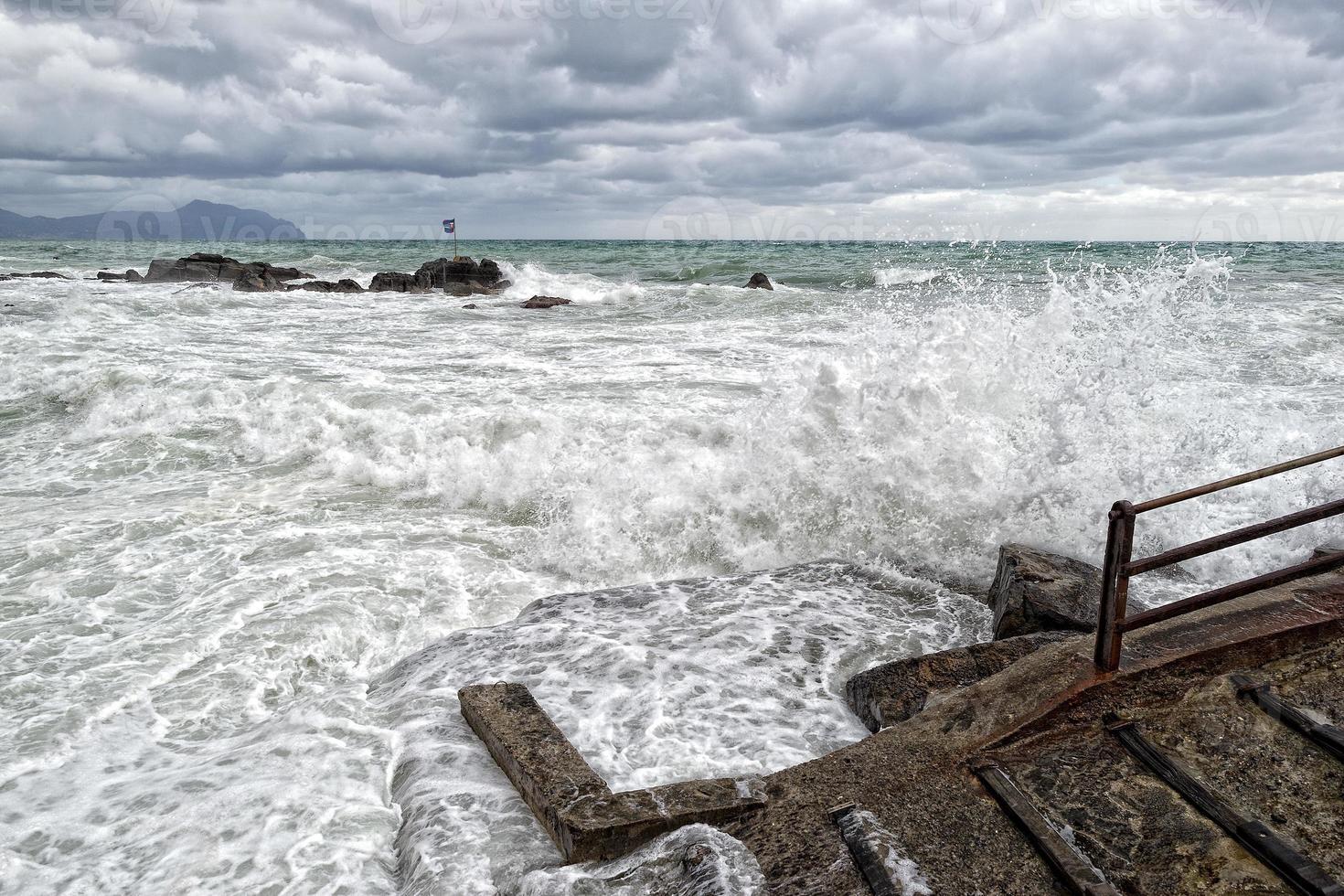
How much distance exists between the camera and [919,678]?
3.63 meters

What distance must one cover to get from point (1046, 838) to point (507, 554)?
413cm

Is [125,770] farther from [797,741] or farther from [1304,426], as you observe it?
[1304,426]

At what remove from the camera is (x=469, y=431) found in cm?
825

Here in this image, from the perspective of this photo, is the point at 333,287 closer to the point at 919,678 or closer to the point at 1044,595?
the point at 1044,595

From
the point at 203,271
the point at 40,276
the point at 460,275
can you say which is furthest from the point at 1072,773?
the point at 40,276

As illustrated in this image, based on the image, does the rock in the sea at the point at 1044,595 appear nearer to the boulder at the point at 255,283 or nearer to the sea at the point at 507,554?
the sea at the point at 507,554

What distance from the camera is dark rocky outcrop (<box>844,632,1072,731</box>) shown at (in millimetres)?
3541

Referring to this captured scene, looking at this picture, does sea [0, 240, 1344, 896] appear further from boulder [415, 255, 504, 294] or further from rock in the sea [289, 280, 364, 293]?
boulder [415, 255, 504, 294]

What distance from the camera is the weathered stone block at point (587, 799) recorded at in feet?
8.91

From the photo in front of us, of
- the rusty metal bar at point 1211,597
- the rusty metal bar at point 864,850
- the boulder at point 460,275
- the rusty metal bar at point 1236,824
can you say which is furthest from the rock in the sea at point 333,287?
the rusty metal bar at point 1236,824

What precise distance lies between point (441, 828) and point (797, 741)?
1.44 m

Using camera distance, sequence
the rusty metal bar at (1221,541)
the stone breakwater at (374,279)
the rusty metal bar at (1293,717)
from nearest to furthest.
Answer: the rusty metal bar at (1293,717) < the rusty metal bar at (1221,541) < the stone breakwater at (374,279)

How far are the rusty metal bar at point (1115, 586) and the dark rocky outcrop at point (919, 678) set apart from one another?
50 centimetres

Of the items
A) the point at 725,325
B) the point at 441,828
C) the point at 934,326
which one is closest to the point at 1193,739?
the point at 441,828
